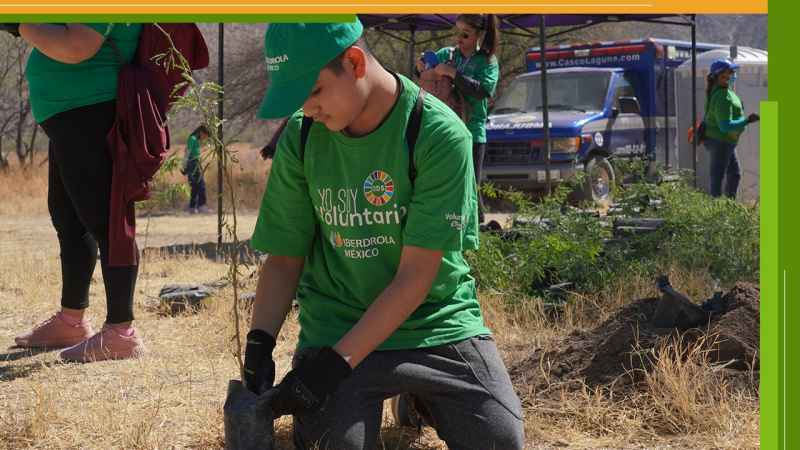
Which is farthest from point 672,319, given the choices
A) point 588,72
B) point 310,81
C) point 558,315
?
point 588,72

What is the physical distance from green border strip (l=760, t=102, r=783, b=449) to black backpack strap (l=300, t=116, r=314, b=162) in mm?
1462

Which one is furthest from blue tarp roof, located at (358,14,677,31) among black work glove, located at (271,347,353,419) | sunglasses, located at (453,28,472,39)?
black work glove, located at (271,347,353,419)

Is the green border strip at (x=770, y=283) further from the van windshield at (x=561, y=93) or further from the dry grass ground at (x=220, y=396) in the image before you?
the van windshield at (x=561, y=93)

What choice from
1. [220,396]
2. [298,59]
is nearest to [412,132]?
[298,59]

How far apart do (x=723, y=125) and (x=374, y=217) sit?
9.14 m

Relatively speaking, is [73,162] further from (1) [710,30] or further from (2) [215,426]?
(1) [710,30]

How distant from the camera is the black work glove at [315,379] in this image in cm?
282

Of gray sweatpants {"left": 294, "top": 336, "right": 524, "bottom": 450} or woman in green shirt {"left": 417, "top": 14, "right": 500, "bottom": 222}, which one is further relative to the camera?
woman in green shirt {"left": 417, "top": 14, "right": 500, "bottom": 222}

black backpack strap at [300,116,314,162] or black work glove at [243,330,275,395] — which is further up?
black backpack strap at [300,116,314,162]

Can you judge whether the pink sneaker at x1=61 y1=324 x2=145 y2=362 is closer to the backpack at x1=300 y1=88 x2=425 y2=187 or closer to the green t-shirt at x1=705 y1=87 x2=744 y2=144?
the backpack at x1=300 y1=88 x2=425 y2=187

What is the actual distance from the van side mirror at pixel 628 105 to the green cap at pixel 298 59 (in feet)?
39.4

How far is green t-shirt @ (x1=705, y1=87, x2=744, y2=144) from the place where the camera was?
11469 millimetres

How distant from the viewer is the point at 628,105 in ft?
47.2

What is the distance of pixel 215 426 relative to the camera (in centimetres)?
350
